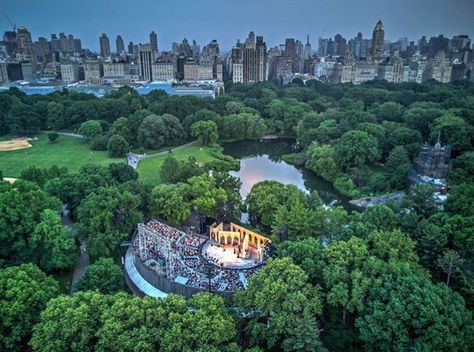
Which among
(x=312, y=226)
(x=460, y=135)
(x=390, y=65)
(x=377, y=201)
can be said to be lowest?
(x=377, y=201)

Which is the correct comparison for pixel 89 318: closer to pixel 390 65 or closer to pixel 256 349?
pixel 256 349

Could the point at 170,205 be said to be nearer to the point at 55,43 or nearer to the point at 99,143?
the point at 99,143

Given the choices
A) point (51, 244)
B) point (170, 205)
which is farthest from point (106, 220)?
point (170, 205)

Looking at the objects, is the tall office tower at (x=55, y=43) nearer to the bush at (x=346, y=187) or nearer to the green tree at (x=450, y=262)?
the bush at (x=346, y=187)

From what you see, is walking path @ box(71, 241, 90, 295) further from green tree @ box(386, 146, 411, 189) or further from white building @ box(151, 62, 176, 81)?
white building @ box(151, 62, 176, 81)

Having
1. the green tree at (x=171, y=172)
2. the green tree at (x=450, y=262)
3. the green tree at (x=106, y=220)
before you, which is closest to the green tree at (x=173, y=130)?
the green tree at (x=171, y=172)

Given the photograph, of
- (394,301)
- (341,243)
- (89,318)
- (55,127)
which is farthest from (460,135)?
(55,127)
